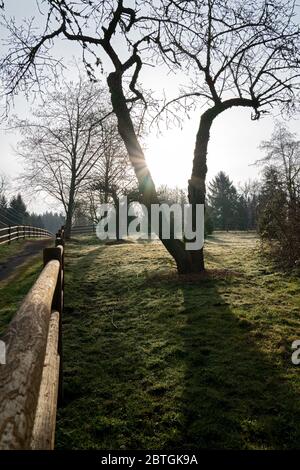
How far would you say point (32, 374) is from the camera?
4.76ft

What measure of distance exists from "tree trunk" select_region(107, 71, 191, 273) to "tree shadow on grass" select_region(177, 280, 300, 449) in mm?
3969

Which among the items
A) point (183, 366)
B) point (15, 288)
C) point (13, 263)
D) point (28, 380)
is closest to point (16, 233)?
point (13, 263)

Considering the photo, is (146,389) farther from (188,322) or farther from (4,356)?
(4,356)

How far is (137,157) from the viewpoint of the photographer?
10117 mm

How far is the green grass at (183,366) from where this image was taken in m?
3.47

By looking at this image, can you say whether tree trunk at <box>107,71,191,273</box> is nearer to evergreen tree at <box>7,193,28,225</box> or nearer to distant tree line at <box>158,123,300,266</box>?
distant tree line at <box>158,123,300,266</box>

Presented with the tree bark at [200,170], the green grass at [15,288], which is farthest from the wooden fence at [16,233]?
the tree bark at [200,170]

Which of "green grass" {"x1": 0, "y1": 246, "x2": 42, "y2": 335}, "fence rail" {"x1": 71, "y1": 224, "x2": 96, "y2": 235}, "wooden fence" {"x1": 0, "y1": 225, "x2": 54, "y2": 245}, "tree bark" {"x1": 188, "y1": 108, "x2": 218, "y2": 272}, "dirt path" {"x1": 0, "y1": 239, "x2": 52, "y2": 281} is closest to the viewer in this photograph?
"green grass" {"x1": 0, "y1": 246, "x2": 42, "y2": 335}

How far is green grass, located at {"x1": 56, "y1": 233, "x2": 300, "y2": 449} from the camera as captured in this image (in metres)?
3.47

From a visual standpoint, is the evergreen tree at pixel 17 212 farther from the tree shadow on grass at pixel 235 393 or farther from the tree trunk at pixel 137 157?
the tree shadow on grass at pixel 235 393

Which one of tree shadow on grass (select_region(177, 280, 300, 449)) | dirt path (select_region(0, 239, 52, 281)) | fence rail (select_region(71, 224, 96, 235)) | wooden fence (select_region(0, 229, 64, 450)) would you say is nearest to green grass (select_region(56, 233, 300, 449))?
tree shadow on grass (select_region(177, 280, 300, 449))

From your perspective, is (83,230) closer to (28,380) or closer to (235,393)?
(235,393)

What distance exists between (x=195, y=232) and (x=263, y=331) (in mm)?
4976
